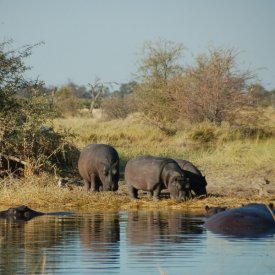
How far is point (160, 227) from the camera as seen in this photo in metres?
11.4

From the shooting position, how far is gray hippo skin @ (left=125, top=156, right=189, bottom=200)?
15.3m

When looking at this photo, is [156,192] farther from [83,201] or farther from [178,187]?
[83,201]

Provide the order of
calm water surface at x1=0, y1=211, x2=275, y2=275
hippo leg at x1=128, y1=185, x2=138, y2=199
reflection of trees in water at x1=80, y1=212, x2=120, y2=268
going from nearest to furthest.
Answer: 1. calm water surface at x1=0, y1=211, x2=275, y2=275
2. reflection of trees in water at x1=80, y1=212, x2=120, y2=268
3. hippo leg at x1=128, y1=185, x2=138, y2=199

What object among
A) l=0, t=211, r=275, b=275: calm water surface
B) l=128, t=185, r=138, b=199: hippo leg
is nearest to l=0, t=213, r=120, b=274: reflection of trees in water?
l=0, t=211, r=275, b=275: calm water surface

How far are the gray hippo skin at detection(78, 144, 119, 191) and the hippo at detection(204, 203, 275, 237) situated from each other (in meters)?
5.44

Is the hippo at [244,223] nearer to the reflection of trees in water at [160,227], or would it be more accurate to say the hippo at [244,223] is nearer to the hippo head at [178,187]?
the reflection of trees in water at [160,227]

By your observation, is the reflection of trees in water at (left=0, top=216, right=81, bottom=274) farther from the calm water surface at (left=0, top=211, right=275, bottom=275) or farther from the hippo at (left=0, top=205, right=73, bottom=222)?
the hippo at (left=0, top=205, right=73, bottom=222)

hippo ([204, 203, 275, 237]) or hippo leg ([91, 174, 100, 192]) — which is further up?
hippo leg ([91, 174, 100, 192])

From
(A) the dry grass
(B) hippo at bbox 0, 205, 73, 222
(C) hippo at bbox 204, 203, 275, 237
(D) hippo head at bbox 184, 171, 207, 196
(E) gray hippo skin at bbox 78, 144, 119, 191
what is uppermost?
(E) gray hippo skin at bbox 78, 144, 119, 191

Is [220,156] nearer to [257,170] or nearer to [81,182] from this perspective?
[257,170]

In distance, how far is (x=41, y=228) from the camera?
11.4 metres

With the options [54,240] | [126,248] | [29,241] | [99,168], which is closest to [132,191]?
[99,168]

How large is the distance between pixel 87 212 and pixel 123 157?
780 cm

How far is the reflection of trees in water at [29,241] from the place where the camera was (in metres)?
8.15
